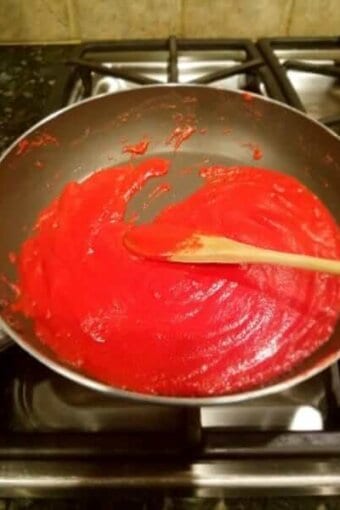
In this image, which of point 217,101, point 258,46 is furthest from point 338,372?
point 258,46

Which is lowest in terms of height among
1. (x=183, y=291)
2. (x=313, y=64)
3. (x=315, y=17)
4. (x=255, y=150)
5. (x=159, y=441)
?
(x=159, y=441)

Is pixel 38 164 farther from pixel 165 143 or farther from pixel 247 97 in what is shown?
pixel 247 97

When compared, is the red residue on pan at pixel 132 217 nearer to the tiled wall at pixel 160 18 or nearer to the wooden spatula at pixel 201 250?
the wooden spatula at pixel 201 250

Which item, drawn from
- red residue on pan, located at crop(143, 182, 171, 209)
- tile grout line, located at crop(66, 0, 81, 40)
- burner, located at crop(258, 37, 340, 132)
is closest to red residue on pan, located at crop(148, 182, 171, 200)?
red residue on pan, located at crop(143, 182, 171, 209)

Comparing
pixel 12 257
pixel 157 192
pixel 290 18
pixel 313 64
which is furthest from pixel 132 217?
pixel 290 18

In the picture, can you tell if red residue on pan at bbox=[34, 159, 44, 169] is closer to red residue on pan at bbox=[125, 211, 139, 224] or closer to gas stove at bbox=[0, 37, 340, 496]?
red residue on pan at bbox=[125, 211, 139, 224]
